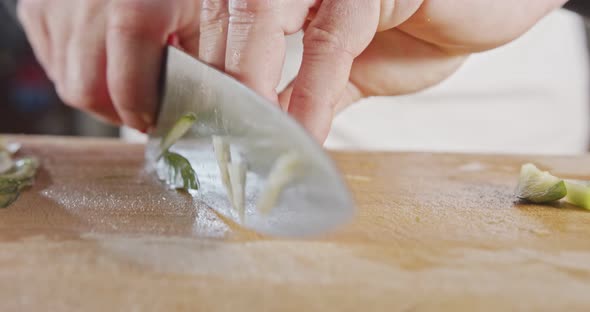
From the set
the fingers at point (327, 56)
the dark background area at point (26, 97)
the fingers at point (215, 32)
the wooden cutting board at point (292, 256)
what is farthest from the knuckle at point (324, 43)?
the dark background area at point (26, 97)

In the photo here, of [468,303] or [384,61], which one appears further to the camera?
[384,61]

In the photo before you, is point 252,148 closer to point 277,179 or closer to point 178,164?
point 277,179

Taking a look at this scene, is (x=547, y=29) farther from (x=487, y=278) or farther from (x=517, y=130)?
(x=487, y=278)

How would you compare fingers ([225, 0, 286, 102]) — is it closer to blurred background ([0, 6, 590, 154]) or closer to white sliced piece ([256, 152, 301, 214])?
white sliced piece ([256, 152, 301, 214])

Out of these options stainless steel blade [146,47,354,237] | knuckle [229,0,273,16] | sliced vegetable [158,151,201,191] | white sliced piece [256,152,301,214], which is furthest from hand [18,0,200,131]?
white sliced piece [256,152,301,214]

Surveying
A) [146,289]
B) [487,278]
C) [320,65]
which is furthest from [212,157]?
[487,278]

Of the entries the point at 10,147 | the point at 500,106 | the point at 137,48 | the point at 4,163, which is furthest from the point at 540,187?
the point at 500,106

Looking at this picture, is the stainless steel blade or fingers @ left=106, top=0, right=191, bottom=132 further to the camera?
fingers @ left=106, top=0, right=191, bottom=132
